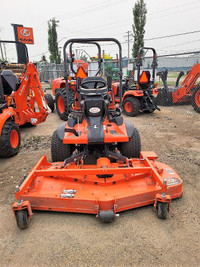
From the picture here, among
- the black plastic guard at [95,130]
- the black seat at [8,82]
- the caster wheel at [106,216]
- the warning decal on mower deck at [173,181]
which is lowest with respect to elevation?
the caster wheel at [106,216]

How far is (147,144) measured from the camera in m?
5.04

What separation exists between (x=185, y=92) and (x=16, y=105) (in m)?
6.86

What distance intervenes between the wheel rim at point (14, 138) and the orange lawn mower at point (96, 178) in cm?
143

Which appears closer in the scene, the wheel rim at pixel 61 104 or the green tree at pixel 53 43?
the wheel rim at pixel 61 104

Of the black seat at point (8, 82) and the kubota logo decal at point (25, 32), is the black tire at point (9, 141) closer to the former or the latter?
the black seat at point (8, 82)

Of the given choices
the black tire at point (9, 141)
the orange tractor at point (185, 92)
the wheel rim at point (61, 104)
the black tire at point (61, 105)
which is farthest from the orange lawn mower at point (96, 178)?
the orange tractor at point (185, 92)

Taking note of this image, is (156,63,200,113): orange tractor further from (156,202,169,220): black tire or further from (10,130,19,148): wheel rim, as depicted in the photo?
(156,202,169,220): black tire

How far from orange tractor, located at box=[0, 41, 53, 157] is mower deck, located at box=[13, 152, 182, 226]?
1.68 m

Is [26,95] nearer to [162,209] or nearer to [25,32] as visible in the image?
[162,209]

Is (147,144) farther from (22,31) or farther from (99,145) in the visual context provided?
(22,31)

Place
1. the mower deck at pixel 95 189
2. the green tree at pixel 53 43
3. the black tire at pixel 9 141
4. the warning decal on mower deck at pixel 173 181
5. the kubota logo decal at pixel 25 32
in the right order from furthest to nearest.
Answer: the green tree at pixel 53 43 < the kubota logo decal at pixel 25 32 < the black tire at pixel 9 141 < the warning decal on mower deck at pixel 173 181 < the mower deck at pixel 95 189

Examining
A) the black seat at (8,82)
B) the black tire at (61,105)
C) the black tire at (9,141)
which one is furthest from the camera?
the black tire at (61,105)

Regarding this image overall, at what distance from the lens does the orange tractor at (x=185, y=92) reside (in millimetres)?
8490

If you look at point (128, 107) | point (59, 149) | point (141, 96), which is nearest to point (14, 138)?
A: point (59, 149)
